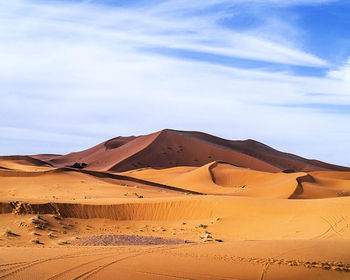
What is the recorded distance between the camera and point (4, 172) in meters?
25.8

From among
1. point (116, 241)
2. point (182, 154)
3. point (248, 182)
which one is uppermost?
point (182, 154)

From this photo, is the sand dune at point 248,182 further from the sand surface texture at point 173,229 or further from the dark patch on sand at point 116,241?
the dark patch on sand at point 116,241

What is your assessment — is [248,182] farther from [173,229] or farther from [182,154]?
[173,229]

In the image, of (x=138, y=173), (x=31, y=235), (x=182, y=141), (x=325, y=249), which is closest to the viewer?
(x=325, y=249)

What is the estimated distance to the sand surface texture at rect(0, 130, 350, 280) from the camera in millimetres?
6332

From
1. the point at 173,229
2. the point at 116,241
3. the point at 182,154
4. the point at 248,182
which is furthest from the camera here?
the point at 182,154

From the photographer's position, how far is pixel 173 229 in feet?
48.0

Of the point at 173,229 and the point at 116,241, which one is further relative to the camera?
the point at 173,229

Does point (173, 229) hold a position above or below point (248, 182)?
below

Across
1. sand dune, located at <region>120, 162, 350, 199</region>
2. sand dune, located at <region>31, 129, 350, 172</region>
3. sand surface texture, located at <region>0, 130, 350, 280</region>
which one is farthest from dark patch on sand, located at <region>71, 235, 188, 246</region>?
sand dune, located at <region>31, 129, 350, 172</region>

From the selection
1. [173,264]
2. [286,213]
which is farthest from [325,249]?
[286,213]

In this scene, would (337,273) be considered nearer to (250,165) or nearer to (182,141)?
(250,165)

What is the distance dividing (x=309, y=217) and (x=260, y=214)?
1.82m

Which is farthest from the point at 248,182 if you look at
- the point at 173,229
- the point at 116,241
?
the point at 116,241
